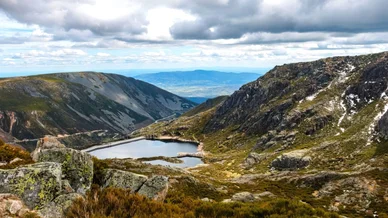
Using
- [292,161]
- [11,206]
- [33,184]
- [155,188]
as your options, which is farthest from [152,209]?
[292,161]

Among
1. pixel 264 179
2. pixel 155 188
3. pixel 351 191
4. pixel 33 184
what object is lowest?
pixel 264 179

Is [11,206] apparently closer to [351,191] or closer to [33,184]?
[33,184]

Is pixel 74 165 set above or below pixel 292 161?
above

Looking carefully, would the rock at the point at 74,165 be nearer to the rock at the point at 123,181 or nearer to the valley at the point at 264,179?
the valley at the point at 264,179

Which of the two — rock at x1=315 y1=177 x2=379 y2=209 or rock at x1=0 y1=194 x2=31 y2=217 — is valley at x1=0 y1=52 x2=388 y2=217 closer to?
rock at x1=315 y1=177 x2=379 y2=209

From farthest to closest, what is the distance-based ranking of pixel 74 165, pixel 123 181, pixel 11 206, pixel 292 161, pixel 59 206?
pixel 292 161
pixel 123 181
pixel 74 165
pixel 59 206
pixel 11 206

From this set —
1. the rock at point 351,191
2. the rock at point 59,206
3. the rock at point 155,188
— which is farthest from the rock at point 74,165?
the rock at point 351,191

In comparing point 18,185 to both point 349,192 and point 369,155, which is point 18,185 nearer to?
point 349,192

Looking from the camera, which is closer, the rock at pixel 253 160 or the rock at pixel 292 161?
the rock at pixel 292 161
